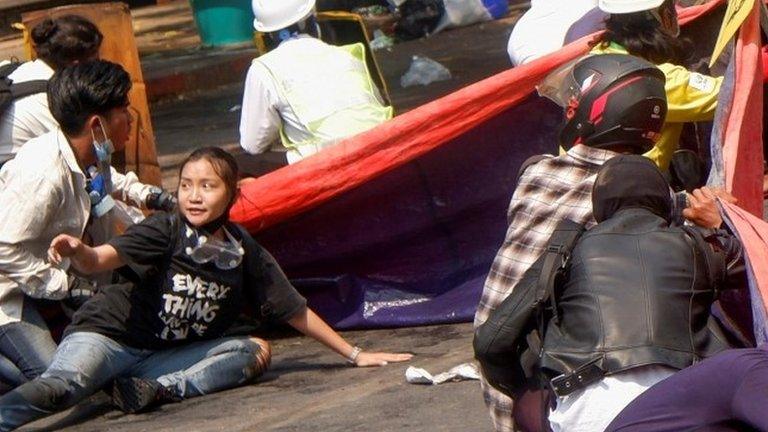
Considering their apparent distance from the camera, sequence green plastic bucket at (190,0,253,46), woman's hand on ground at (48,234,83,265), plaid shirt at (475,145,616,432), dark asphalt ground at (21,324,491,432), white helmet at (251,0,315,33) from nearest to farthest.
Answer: plaid shirt at (475,145,616,432) → woman's hand on ground at (48,234,83,265) → dark asphalt ground at (21,324,491,432) → white helmet at (251,0,315,33) → green plastic bucket at (190,0,253,46)

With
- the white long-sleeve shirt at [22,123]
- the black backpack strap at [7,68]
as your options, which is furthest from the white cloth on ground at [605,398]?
the black backpack strap at [7,68]

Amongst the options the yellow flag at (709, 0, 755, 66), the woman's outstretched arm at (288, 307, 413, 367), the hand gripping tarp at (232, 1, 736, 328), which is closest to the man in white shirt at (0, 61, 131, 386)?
the hand gripping tarp at (232, 1, 736, 328)

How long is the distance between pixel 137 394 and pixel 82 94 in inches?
44.5

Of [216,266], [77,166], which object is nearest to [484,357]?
[216,266]

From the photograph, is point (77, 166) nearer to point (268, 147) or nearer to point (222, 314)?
point (222, 314)

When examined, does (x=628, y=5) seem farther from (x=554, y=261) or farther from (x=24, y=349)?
(x=24, y=349)

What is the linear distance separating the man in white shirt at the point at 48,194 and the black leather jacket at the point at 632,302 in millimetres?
2555

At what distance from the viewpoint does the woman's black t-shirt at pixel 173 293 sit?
5.62 meters

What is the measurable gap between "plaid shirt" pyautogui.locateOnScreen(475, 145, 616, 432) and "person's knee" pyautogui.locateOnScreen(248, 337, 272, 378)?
1714mm

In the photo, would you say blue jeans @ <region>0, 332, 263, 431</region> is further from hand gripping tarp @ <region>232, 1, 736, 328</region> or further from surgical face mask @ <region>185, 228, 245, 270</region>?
hand gripping tarp @ <region>232, 1, 736, 328</region>

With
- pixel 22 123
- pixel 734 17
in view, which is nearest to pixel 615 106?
pixel 734 17

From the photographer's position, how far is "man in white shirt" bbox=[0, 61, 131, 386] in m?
5.65

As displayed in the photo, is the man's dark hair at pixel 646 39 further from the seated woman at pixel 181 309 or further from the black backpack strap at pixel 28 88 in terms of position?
the black backpack strap at pixel 28 88

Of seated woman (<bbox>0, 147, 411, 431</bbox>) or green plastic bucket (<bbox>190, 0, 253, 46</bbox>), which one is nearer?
seated woman (<bbox>0, 147, 411, 431</bbox>)
